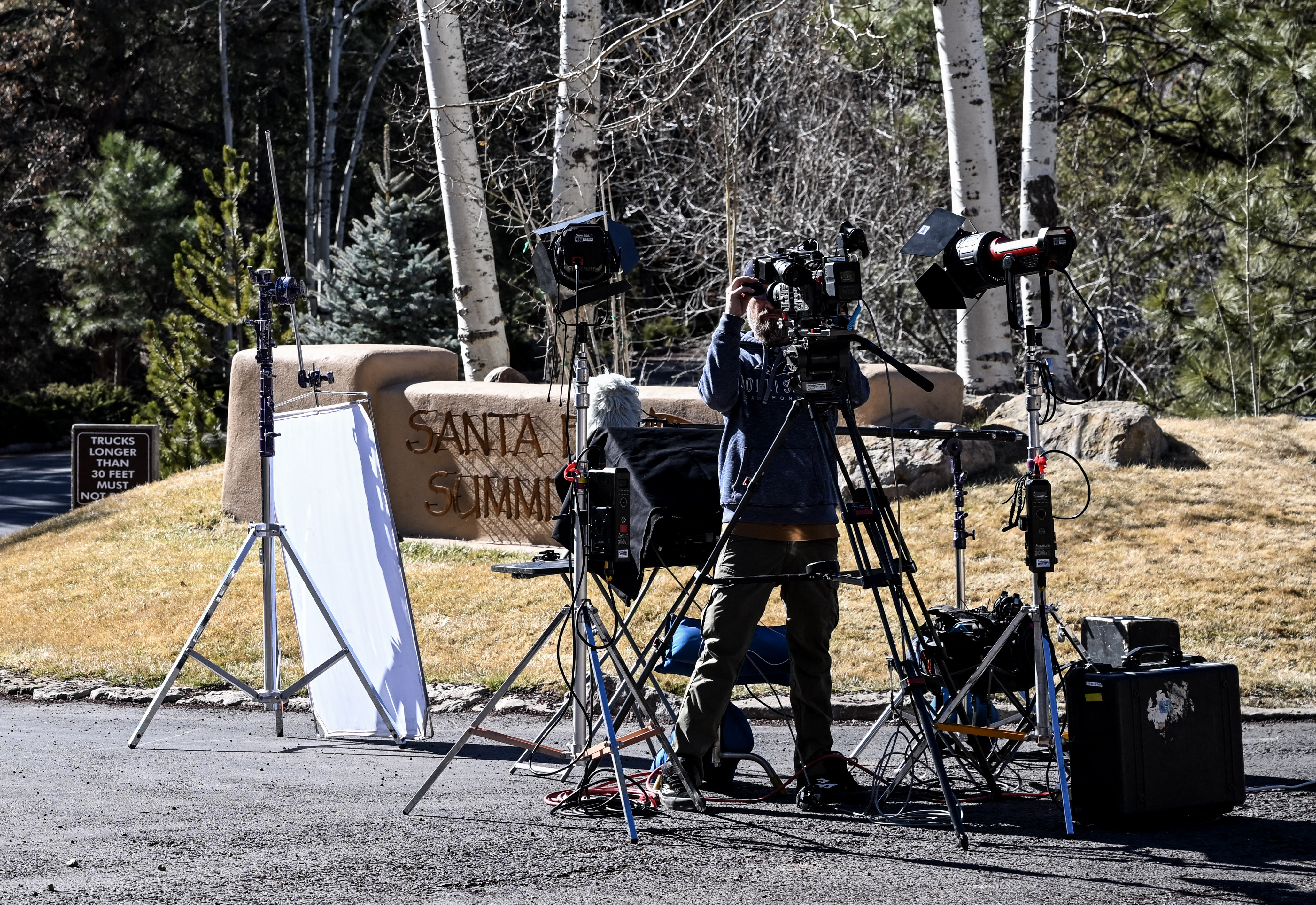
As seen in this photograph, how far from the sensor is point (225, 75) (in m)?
31.6

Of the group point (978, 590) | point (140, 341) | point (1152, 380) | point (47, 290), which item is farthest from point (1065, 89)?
point (47, 290)

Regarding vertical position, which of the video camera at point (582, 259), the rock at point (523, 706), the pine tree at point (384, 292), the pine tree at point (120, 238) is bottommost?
the rock at point (523, 706)

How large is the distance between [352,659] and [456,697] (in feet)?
4.69

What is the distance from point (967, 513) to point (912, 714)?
471 cm

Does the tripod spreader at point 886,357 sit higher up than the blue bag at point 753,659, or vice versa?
the tripod spreader at point 886,357

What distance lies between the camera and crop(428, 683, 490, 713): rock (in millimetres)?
A: 7746

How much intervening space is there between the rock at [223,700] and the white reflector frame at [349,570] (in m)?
0.87

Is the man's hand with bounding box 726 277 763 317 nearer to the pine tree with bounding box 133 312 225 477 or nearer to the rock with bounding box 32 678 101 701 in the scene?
the rock with bounding box 32 678 101 701

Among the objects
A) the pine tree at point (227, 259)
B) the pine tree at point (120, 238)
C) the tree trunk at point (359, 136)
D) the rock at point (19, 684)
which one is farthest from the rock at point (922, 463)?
the pine tree at point (120, 238)

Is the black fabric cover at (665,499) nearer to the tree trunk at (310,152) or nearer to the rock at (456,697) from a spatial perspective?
the rock at (456,697)

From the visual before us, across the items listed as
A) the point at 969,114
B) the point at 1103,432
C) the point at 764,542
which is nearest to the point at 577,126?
the point at 969,114

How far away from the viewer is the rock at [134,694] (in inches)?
318

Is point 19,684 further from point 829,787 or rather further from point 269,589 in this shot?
point 829,787

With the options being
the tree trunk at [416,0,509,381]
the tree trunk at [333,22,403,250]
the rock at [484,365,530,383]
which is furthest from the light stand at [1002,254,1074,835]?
the tree trunk at [333,22,403,250]
